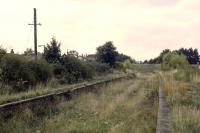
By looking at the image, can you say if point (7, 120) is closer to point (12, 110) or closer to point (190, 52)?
point (12, 110)

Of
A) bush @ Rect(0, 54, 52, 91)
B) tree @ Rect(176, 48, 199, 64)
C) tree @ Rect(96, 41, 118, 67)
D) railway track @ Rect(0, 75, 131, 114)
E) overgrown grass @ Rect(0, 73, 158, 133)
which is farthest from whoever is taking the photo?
tree @ Rect(176, 48, 199, 64)

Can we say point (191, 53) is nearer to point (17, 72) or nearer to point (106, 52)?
point (106, 52)

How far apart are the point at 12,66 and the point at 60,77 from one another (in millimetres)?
10366

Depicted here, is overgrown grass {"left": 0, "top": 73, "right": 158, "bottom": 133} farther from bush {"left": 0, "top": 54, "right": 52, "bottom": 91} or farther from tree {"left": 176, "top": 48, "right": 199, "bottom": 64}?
tree {"left": 176, "top": 48, "right": 199, "bottom": 64}

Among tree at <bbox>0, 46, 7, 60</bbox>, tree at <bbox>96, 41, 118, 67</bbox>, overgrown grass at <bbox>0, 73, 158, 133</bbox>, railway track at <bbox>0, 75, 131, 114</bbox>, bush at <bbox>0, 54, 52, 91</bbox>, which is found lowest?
overgrown grass at <bbox>0, 73, 158, 133</bbox>

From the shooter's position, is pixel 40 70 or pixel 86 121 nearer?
pixel 86 121

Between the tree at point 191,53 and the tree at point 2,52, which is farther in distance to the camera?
the tree at point 191,53

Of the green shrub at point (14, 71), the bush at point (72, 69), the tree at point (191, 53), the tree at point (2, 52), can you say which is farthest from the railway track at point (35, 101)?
the tree at point (191, 53)

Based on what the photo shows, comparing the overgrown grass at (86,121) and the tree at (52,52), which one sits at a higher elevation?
the tree at (52,52)

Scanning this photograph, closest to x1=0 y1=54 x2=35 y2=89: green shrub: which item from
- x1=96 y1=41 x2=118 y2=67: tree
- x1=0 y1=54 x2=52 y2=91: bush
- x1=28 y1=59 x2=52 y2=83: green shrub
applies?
x1=0 y1=54 x2=52 y2=91: bush

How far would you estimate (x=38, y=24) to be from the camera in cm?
4050

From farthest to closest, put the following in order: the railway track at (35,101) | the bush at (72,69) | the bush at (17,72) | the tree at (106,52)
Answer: the tree at (106,52) < the bush at (72,69) < the bush at (17,72) < the railway track at (35,101)

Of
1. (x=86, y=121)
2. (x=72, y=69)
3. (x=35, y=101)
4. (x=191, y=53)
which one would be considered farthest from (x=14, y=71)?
(x=191, y=53)

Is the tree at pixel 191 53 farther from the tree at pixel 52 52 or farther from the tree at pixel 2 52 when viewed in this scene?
the tree at pixel 2 52
